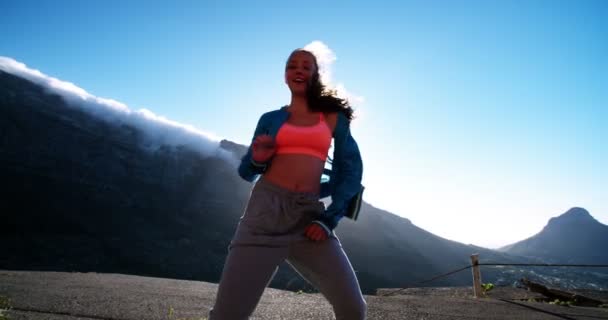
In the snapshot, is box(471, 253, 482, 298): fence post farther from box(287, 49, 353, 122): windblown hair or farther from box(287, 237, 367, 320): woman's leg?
box(287, 237, 367, 320): woman's leg

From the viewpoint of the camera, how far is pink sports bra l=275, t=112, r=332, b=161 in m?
2.15

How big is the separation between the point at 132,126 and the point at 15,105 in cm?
2977

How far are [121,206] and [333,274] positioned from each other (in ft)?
314

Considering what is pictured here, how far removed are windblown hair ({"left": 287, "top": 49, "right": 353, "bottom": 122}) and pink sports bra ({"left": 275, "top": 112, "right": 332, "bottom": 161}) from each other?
17 cm

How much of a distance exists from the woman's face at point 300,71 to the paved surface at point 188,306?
12.1 feet

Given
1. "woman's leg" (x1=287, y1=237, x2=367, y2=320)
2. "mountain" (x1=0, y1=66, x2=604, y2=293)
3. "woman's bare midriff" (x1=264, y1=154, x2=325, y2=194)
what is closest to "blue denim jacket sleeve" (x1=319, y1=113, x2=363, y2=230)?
"woman's bare midriff" (x1=264, y1=154, x2=325, y2=194)

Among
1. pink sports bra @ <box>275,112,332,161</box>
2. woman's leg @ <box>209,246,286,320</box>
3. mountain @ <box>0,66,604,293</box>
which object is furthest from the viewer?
mountain @ <box>0,66,604,293</box>

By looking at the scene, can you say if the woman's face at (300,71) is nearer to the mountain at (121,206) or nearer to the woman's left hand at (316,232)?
the woman's left hand at (316,232)

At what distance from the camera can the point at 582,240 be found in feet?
479

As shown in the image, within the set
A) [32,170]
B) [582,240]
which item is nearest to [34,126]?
[32,170]

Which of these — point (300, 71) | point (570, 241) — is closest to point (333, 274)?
point (300, 71)

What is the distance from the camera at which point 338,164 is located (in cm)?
225

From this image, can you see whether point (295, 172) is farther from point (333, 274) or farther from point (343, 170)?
point (333, 274)

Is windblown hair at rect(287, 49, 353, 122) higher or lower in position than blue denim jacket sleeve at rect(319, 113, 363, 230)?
higher
